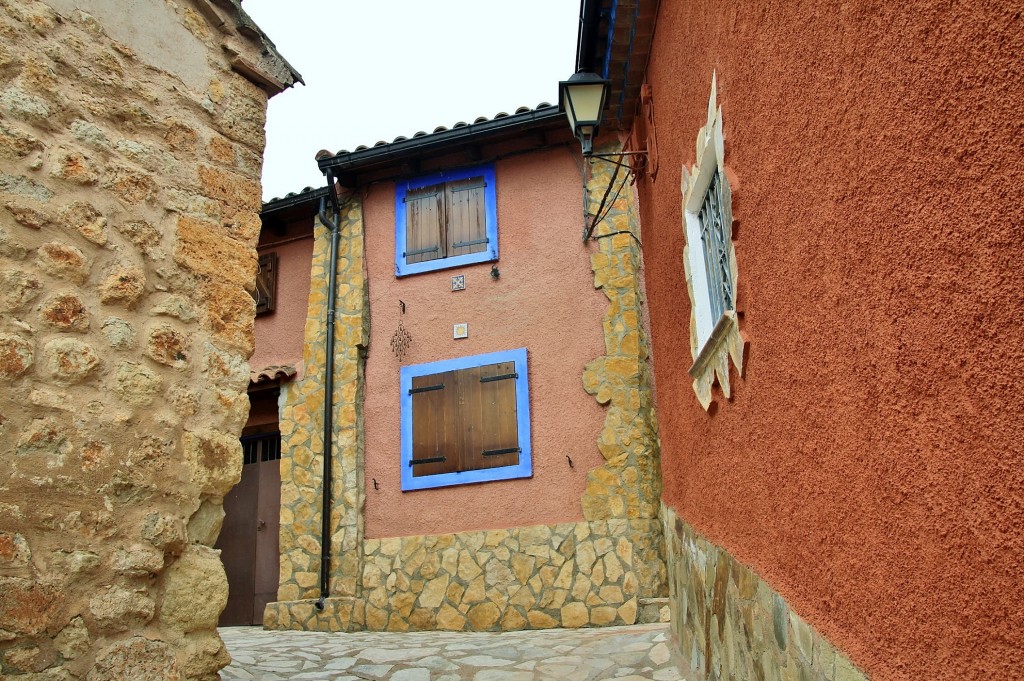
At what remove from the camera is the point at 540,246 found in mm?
8508

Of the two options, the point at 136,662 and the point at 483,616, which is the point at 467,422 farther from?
the point at 136,662

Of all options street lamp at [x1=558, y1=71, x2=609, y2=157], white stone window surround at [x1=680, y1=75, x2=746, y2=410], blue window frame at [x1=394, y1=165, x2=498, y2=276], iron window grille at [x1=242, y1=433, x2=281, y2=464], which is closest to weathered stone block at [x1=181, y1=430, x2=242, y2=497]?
white stone window surround at [x1=680, y1=75, x2=746, y2=410]

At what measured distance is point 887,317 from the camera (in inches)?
58.4

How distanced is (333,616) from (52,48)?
6.39m

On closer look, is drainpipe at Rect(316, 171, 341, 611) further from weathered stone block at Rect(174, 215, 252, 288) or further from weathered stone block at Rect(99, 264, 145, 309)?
weathered stone block at Rect(99, 264, 145, 309)

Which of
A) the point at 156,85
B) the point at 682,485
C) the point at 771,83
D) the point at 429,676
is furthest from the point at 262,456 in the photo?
the point at 771,83

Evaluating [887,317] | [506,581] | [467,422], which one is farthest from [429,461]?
[887,317]

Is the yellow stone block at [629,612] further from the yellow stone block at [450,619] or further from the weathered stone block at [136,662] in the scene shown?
the weathered stone block at [136,662]

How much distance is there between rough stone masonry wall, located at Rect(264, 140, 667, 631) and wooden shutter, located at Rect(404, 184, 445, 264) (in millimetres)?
953

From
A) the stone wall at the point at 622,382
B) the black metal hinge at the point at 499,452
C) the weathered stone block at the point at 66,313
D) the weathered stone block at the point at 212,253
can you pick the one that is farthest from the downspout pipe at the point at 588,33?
the black metal hinge at the point at 499,452

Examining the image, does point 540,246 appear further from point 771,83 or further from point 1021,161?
point 1021,161

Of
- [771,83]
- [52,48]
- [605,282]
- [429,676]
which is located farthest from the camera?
[605,282]

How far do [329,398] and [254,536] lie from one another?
1.98 metres

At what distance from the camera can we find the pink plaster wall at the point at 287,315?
9383 mm
